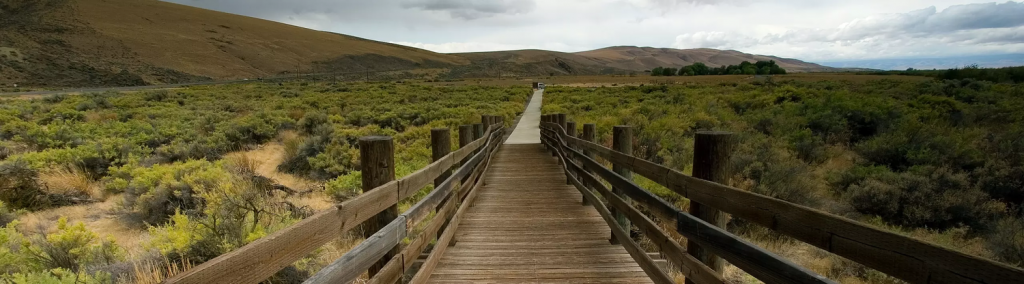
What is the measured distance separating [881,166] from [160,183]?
42.5 ft

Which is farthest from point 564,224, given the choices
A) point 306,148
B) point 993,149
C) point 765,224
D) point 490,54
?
point 490,54

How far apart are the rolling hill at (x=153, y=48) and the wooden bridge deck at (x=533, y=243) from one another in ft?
236

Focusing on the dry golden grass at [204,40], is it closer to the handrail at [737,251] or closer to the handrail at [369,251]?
the handrail at [369,251]

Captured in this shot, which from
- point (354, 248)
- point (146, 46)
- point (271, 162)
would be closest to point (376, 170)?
point (354, 248)

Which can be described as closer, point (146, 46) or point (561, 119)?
point (561, 119)

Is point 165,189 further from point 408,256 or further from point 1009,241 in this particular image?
point 1009,241

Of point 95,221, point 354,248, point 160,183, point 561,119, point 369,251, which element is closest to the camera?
point 354,248

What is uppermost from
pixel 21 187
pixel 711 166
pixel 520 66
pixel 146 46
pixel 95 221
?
pixel 146 46

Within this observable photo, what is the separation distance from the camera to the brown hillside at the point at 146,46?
6347cm

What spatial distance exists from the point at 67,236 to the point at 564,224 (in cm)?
494

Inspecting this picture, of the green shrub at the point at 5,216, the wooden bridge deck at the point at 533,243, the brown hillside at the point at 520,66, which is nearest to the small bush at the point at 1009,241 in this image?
the wooden bridge deck at the point at 533,243

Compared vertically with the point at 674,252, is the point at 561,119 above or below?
above

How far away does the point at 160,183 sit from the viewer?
25.1 feet

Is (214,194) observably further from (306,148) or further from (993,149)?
(993,149)
